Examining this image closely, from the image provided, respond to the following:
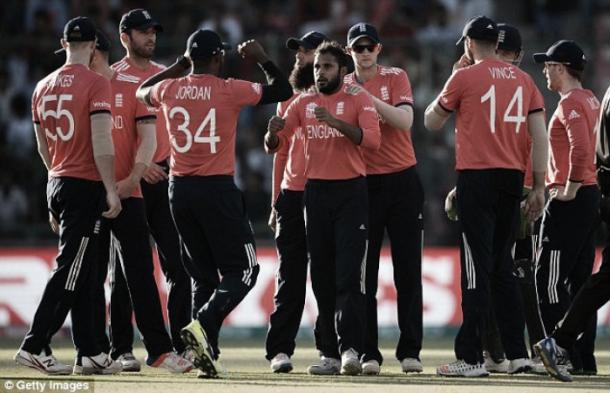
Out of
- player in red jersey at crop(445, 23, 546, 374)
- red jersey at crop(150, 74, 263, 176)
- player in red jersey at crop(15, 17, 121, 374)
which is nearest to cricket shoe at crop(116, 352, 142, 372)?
player in red jersey at crop(15, 17, 121, 374)

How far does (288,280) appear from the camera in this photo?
11633mm

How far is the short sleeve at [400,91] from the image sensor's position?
11.4 meters

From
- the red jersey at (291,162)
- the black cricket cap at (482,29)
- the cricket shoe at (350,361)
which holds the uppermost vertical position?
the black cricket cap at (482,29)

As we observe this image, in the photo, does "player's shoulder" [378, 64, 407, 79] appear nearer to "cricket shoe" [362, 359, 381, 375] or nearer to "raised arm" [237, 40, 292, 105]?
"raised arm" [237, 40, 292, 105]

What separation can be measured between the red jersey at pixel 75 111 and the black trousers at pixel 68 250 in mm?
115

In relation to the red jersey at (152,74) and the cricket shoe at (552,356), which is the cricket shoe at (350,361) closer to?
the cricket shoe at (552,356)

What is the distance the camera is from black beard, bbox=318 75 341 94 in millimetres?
10992

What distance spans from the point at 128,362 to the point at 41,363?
114cm

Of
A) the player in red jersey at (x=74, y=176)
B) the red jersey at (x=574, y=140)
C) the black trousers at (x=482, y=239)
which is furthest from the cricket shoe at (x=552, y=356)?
the player in red jersey at (x=74, y=176)

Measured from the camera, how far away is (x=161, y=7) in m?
22.2

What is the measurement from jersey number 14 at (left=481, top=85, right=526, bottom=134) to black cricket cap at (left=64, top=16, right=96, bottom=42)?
120 inches

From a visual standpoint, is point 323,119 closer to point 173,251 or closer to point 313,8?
point 173,251

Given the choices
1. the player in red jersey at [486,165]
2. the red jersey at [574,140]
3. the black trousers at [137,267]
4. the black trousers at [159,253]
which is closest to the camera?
the player in red jersey at [486,165]

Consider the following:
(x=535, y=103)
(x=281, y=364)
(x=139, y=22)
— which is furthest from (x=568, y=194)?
(x=139, y=22)
